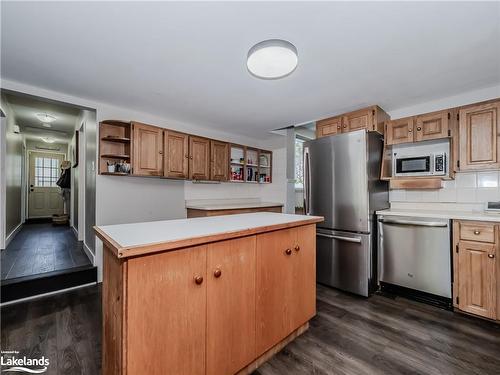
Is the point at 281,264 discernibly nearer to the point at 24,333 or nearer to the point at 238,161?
the point at 24,333

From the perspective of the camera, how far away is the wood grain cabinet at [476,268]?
2.13 m

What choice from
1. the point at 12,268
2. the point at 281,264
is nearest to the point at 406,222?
the point at 281,264

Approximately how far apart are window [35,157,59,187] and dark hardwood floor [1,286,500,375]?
6.70 metres

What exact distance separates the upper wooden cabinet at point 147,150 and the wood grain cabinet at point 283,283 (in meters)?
2.29

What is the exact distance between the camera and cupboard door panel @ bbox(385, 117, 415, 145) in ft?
9.41

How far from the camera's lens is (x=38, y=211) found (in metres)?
7.16

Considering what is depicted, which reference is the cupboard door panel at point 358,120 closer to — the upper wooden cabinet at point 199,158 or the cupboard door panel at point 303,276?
the cupboard door panel at point 303,276

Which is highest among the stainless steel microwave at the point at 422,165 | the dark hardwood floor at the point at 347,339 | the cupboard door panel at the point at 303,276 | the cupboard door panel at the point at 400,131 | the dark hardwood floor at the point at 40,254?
the cupboard door panel at the point at 400,131

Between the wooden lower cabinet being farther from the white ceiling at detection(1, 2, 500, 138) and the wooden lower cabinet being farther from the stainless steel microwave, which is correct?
the stainless steel microwave

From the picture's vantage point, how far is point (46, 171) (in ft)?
24.9

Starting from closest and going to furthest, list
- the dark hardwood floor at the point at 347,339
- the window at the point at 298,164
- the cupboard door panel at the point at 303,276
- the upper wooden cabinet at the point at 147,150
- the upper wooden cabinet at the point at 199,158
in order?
the dark hardwood floor at the point at 347,339
the cupboard door panel at the point at 303,276
the upper wooden cabinet at the point at 147,150
the upper wooden cabinet at the point at 199,158
the window at the point at 298,164

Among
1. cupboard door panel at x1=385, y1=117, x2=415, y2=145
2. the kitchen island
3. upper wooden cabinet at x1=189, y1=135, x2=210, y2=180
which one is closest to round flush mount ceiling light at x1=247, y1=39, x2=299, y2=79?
the kitchen island

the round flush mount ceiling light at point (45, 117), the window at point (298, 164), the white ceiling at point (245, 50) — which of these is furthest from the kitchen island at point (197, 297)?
the round flush mount ceiling light at point (45, 117)

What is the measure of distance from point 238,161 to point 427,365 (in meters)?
Result: 3.80
